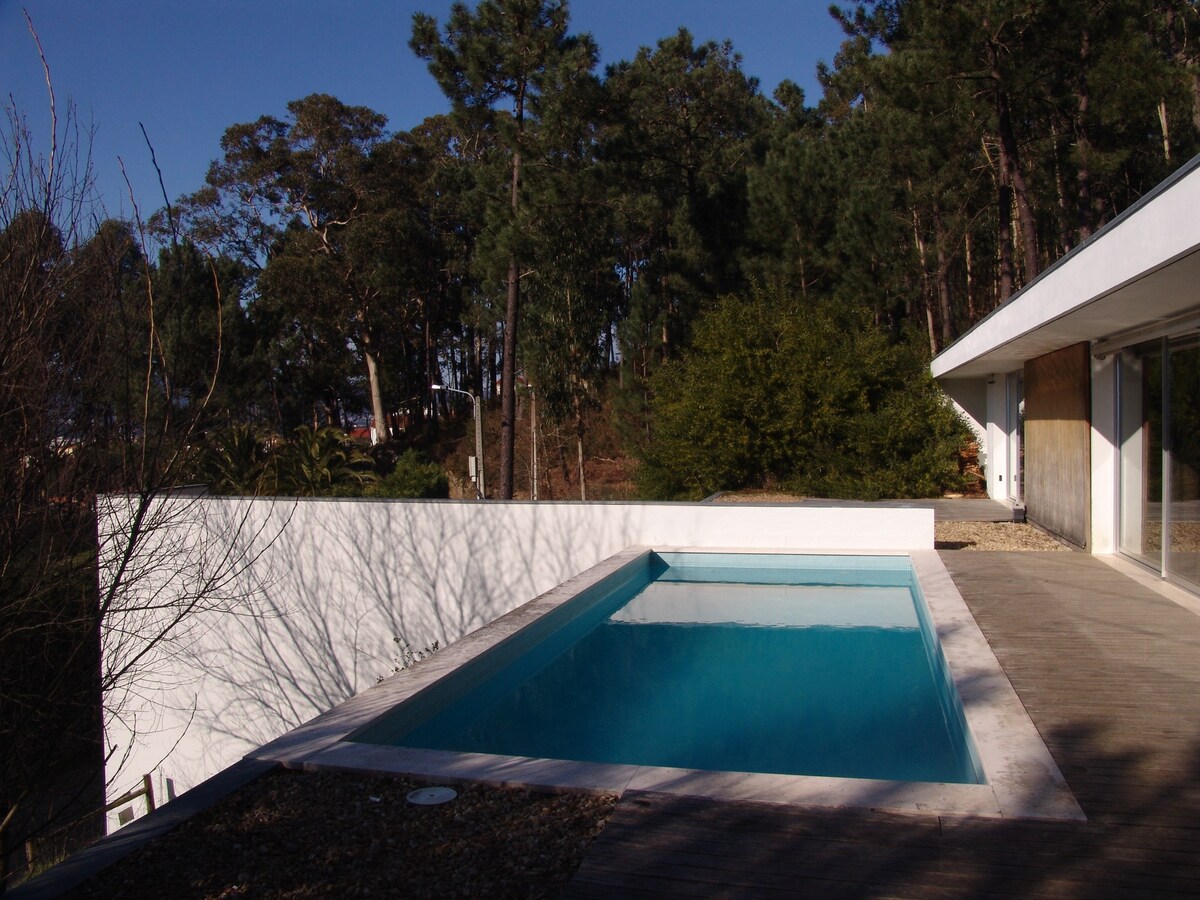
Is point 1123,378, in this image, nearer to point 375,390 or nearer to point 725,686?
point 725,686

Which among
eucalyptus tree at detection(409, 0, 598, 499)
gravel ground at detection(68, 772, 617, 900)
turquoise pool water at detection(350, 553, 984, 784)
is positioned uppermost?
eucalyptus tree at detection(409, 0, 598, 499)

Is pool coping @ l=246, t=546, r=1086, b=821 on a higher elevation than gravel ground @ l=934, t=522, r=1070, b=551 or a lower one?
lower

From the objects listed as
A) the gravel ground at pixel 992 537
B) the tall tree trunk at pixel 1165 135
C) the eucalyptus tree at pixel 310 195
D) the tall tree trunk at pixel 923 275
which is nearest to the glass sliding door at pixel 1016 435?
the gravel ground at pixel 992 537

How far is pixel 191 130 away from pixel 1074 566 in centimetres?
782

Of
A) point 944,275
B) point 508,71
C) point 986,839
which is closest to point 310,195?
point 508,71

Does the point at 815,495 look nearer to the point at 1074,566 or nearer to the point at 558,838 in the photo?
the point at 1074,566

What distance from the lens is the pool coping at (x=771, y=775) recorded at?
3400 mm

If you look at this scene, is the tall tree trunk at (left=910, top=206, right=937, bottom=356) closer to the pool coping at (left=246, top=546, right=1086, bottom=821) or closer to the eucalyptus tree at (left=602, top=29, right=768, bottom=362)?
the eucalyptus tree at (left=602, top=29, right=768, bottom=362)

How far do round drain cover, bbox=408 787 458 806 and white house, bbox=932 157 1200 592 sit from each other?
420cm

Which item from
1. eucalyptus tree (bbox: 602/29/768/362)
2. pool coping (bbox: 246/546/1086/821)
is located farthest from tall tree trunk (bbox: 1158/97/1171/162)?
pool coping (bbox: 246/546/1086/821)

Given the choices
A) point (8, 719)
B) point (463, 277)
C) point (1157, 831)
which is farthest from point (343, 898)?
point (463, 277)

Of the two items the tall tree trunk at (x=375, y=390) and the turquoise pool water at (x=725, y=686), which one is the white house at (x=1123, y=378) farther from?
the tall tree trunk at (x=375, y=390)

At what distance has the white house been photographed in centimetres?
523

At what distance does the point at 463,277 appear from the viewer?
34.6m
